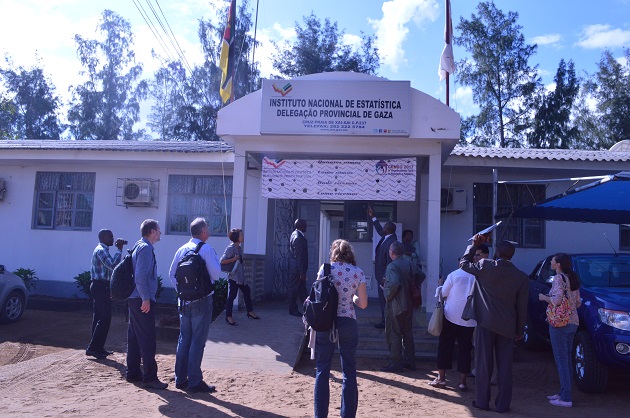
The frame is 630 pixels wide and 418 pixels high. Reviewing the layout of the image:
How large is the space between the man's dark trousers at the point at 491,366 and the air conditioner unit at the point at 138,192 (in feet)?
29.1

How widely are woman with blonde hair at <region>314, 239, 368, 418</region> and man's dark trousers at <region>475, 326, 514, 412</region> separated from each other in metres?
1.61

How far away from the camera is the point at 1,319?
34.7ft

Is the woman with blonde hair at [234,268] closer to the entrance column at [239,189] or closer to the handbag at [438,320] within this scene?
the entrance column at [239,189]

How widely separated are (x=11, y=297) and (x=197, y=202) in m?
4.24

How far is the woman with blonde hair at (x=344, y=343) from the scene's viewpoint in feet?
16.7

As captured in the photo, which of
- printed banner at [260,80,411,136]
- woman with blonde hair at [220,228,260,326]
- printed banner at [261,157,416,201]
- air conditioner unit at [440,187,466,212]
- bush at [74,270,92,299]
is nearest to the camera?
woman with blonde hair at [220,228,260,326]

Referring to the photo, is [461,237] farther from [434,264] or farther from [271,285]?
[271,285]

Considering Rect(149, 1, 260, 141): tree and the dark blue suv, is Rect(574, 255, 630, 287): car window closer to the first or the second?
the dark blue suv

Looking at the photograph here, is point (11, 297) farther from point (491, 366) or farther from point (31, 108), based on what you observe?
point (31, 108)

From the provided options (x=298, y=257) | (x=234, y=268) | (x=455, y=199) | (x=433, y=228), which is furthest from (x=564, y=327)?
(x=455, y=199)

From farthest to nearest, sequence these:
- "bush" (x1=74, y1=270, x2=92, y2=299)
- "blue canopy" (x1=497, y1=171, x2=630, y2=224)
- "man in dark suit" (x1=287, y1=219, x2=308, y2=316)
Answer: "bush" (x1=74, y1=270, x2=92, y2=299) → "man in dark suit" (x1=287, y1=219, x2=308, y2=316) → "blue canopy" (x1=497, y1=171, x2=630, y2=224)

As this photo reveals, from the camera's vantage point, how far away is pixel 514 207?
40.7ft

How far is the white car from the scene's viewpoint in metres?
10.6

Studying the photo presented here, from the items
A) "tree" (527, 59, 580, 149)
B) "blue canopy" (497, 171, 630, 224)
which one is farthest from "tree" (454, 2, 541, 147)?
"blue canopy" (497, 171, 630, 224)
